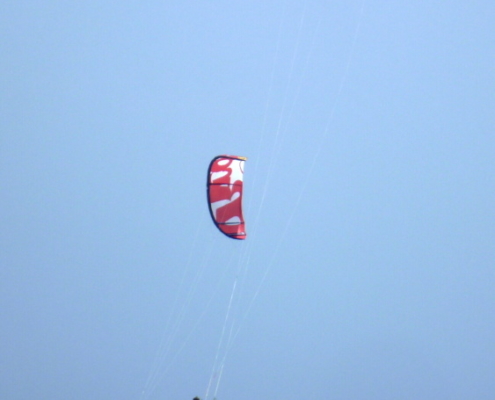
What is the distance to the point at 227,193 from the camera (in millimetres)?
7676

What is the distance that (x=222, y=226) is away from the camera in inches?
303

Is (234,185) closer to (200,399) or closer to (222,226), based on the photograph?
(222,226)

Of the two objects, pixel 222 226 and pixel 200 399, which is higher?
pixel 222 226

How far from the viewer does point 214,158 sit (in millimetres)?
7598

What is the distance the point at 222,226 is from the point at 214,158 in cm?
49

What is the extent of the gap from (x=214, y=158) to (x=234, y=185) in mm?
251

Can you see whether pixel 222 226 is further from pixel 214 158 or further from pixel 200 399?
pixel 200 399

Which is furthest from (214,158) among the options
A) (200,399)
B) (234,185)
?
(200,399)

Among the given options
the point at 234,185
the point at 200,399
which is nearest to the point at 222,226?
the point at 234,185

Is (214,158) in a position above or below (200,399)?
above

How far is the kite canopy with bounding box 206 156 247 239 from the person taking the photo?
25.0 feet

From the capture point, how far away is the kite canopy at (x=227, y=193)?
25.0 feet

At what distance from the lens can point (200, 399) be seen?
8039 mm

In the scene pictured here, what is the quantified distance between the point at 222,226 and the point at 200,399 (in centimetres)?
132
